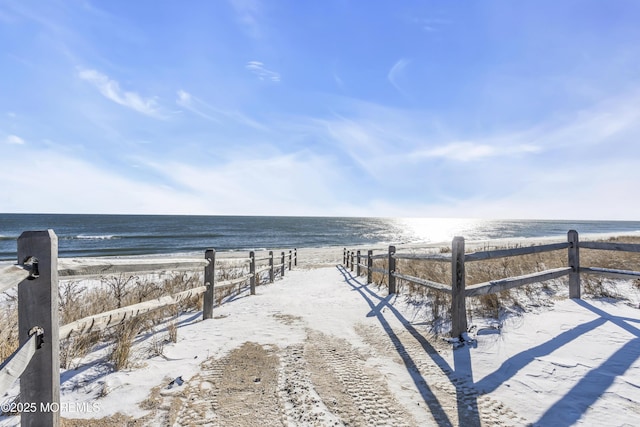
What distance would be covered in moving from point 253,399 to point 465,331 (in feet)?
10.4

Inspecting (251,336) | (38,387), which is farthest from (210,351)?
(38,387)

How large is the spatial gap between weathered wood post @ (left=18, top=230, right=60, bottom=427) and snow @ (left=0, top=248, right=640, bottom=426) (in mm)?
532

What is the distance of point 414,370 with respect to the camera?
11.5 feet

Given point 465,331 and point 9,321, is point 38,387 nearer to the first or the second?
point 9,321

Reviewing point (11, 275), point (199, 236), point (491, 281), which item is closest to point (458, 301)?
point (491, 281)

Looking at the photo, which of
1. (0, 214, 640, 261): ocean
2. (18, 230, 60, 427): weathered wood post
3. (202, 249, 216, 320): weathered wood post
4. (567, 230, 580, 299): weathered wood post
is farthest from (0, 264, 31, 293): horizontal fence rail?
(0, 214, 640, 261): ocean

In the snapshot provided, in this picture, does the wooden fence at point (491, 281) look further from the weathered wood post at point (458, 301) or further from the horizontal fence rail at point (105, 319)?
the horizontal fence rail at point (105, 319)

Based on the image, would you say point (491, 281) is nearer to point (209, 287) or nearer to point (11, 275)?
point (209, 287)

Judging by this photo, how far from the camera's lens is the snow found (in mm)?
2660

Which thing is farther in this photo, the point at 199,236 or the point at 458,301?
the point at 199,236

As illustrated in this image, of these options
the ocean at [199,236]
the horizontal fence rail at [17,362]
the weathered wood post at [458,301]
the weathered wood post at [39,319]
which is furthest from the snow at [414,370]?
the ocean at [199,236]

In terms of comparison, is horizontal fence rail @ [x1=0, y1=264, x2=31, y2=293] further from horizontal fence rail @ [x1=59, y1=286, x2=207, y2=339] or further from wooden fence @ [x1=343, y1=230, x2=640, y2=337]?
wooden fence @ [x1=343, y1=230, x2=640, y2=337]

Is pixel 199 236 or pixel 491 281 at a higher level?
pixel 491 281

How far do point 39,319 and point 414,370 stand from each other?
353 cm
